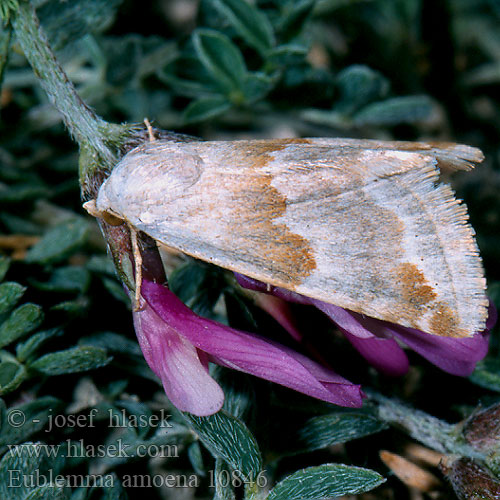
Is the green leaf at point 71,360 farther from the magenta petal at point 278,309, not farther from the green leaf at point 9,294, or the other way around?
the magenta petal at point 278,309

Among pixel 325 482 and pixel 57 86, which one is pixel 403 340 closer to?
pixel 325 482

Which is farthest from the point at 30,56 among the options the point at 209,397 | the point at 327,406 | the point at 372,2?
the point at 372,2

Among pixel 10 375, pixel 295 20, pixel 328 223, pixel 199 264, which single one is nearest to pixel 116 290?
pixel 199 264

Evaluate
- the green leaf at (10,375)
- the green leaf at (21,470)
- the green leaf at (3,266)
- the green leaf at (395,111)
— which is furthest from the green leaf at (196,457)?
the green leaf at (395,111)

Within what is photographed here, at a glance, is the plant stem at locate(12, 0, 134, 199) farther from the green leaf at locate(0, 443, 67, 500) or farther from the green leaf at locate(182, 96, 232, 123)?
the green leaf at locate(0, 443, 67, 500)

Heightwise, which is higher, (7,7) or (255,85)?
(7,7)

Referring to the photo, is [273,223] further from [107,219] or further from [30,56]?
[30,56]

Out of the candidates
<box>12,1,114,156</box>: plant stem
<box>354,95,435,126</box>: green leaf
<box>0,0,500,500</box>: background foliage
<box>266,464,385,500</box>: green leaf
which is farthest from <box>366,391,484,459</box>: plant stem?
<box>354,95,435,126</box>: green leaf
